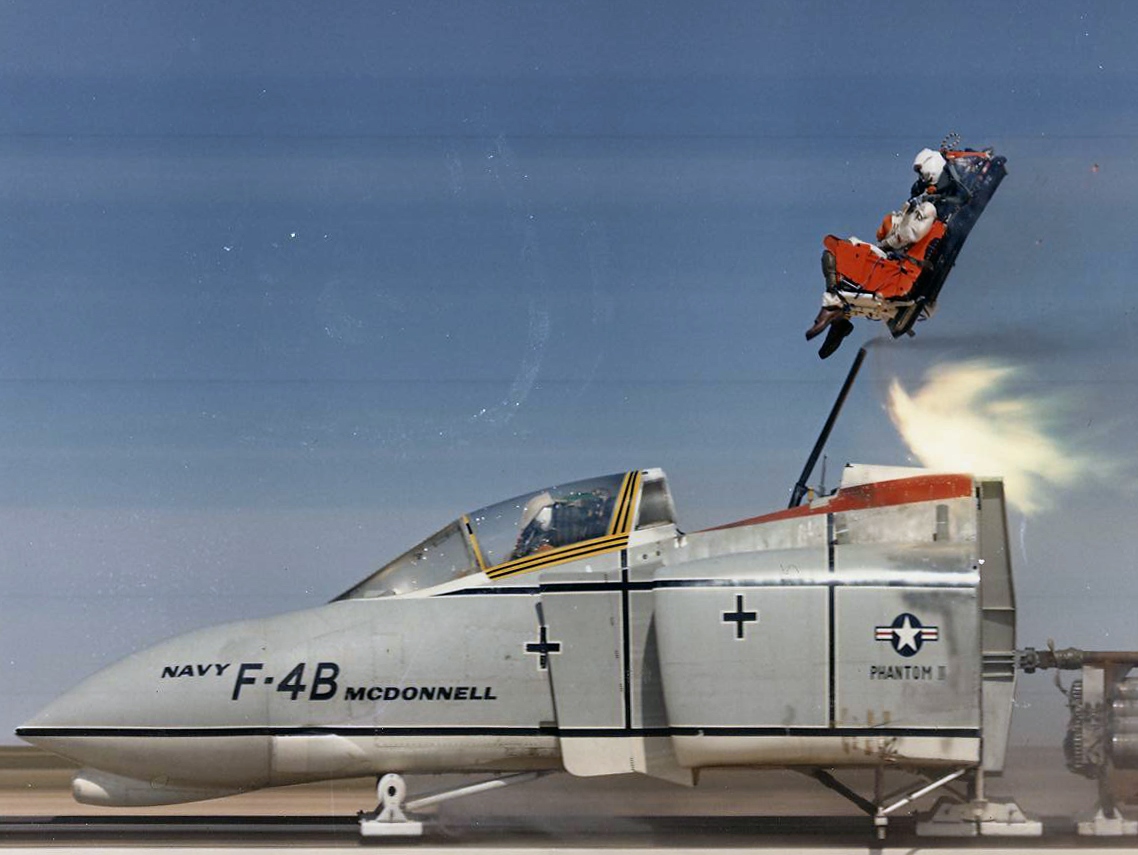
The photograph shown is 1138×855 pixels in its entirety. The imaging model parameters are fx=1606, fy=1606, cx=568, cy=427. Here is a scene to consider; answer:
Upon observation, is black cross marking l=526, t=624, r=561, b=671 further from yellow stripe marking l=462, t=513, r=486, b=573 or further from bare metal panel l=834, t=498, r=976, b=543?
bare metal panel l=834, t=498, r=976, b=543

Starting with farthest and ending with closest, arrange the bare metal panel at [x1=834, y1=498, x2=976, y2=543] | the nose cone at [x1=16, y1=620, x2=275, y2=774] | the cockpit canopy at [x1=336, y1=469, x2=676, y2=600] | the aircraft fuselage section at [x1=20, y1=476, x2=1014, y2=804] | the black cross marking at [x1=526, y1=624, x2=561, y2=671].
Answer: the cockpit canopy at [x1=336, y1=469, x2=676, y2=600]
the nose cone at [x1=16, y1=620, x2=275, y2=774]
the black cross marking at [x1=526, y1=624, x2=561, y2=671]
the bare metal panel at [x1=834, y1=498, x2=976, y2=543]
the aircraft fuselage section at [x1=20, y1=476, x2=1014, y2=804]

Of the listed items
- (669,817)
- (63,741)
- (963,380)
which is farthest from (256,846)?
(963,380)

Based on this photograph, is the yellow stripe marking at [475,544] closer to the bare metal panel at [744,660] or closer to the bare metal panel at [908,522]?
the bare metal panel at [744,660]

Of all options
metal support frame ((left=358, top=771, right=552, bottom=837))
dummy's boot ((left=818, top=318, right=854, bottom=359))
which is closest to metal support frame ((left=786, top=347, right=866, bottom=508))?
dummy's boot ((left=818, top=318, right=854, bottom=359))

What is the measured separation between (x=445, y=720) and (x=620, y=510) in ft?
5.31

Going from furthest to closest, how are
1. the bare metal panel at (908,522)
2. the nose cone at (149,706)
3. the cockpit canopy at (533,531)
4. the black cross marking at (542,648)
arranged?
the cockpit canopy at (533,531)
the nose cone at (149,706)
the black cross marking at (542,648)
the bare metal panel at (908,522)

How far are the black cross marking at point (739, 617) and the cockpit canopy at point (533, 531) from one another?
0.87 metres

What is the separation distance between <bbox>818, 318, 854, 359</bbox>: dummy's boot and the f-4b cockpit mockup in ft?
2.96

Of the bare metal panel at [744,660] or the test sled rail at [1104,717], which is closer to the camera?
the bare metal panel at [744,660]

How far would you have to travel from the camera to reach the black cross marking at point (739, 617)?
8945 mm

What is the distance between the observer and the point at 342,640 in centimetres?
956

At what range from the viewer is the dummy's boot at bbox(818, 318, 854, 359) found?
10.1 meters

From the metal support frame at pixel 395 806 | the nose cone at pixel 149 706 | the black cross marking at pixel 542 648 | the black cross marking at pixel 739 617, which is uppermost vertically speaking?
the black cross marking at pixel 739 617

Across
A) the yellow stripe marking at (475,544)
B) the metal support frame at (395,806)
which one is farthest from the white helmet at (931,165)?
the metal support frame at (395,806)
